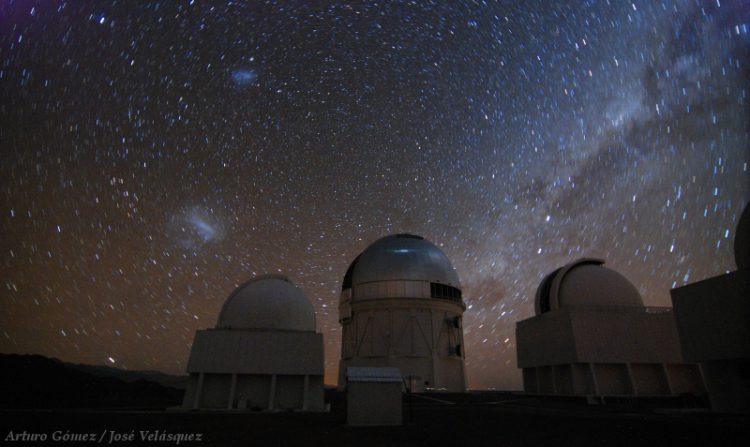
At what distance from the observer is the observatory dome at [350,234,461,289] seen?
32.9 m

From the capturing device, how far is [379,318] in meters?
31.9

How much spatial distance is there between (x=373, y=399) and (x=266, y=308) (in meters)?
11.4

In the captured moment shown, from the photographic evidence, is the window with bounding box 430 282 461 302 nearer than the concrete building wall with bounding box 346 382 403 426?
No

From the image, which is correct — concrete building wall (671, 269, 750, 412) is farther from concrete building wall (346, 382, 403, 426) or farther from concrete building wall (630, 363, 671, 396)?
concrete building wall (346, 382, 403, 426)

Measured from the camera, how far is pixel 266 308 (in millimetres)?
A: 21953

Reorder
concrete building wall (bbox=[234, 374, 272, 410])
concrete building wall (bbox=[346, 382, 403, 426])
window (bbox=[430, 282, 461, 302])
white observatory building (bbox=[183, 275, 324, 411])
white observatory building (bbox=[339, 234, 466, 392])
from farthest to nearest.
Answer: window (bbox=[430, 282, 461, 302])
white observatory building (bbox=[339, 234, 466, 392])
concrete building wall (bbox=[234, 374, 272, 410])
white observatory building (bbox=[183, 275, 324, 411])
concrete building wall (bbox=[346, 382, 403, 426])

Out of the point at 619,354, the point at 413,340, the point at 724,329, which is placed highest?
the point at 413,340

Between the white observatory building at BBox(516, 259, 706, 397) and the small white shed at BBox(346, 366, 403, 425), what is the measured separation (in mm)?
16366

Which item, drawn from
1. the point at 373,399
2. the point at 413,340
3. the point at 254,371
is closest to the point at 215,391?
the point at 254,371

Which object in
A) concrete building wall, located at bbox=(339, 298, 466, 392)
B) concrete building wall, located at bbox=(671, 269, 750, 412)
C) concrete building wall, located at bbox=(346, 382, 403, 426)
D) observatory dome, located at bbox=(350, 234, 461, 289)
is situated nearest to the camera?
concrete building wall, located at bbox=(346, 382, 403, 426)

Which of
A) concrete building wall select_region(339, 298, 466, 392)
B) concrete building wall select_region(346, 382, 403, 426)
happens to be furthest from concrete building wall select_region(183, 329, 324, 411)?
concrete building wall select_region(339, 298, 466, 392)

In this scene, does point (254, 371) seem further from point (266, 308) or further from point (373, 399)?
point (373, 399)

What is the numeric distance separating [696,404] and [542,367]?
941cm

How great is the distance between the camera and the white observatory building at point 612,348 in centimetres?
2414
